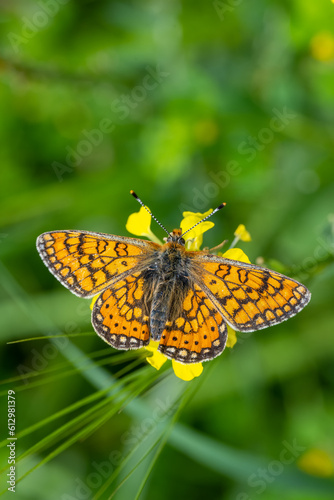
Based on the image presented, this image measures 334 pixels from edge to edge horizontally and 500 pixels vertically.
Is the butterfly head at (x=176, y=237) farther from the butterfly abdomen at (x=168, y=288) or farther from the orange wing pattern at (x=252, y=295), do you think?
the orange wing pattern at (x=252, y=295)

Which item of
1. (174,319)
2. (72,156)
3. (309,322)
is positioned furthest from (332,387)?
(72,156)

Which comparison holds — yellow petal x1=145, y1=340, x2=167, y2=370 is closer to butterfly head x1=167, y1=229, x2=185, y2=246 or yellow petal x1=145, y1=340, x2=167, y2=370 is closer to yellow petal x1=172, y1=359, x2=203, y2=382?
yellow petal x1=172, y1=359, x2=203, y2=382

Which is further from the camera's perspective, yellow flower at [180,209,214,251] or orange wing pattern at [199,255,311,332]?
yellow flower at [180,209,214,251]

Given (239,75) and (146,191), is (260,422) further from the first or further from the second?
(239,75)

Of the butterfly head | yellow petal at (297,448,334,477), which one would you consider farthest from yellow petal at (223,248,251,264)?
yellow petal at (297,448,334,477)

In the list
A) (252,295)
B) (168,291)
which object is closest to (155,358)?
(168,291)
